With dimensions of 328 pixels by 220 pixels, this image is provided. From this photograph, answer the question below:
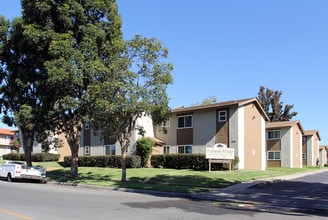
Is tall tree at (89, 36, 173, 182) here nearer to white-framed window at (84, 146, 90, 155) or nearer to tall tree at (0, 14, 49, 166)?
tall tree at (0, 14, 49, 166)

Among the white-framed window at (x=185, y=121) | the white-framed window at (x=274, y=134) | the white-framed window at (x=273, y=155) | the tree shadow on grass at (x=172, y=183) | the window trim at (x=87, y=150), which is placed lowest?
the tree shadow on grass at (x=172, y=183)

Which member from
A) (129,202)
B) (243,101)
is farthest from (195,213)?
(243,101)

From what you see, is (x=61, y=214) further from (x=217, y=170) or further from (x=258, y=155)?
(x=258, y=155)

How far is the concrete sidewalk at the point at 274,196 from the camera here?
13.4m

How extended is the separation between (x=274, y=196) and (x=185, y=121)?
20.6 meters

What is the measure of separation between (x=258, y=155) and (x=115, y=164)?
13469 mm

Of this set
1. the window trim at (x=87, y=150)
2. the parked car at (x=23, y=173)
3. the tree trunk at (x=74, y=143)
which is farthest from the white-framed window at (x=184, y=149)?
the parked car at (x=23, y=173)

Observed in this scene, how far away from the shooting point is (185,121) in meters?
36.7

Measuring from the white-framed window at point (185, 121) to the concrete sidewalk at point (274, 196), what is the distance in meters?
14.8

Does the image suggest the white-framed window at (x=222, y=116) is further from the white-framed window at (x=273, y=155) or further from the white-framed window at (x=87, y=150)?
the white-framed window at (x=87, y=150)

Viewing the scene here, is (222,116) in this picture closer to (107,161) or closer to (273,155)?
(107,161)

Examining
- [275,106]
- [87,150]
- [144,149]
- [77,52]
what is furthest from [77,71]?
[275,106]

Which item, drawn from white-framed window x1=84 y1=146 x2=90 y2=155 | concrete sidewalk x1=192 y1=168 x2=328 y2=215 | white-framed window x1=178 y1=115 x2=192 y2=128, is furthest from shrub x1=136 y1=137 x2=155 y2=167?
concrete sidewalk x1=192 y1=168 x2=328 y2=215

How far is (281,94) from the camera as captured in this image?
71938 millimetres
